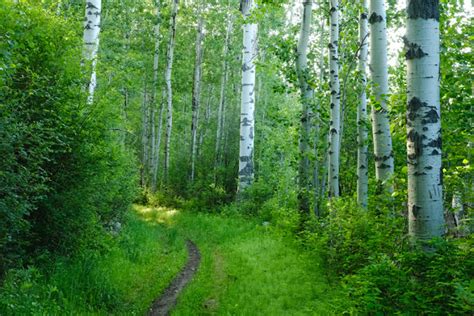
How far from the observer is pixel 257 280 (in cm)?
792

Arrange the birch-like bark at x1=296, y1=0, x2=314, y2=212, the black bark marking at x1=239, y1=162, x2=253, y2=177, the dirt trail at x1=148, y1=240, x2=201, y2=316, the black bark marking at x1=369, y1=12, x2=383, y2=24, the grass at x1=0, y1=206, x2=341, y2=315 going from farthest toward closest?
the black bark marking at x1=239, y1=162, x2=253, y2=177 < the birch-like bark at x1=296, y1=0, x2=314, y2=212 < the black bark marking at x1=369, y1=12, x2=383, y2=24 < the dirt trail at x1=148, y1=240, x2=201, y2=316 < the grass at x1=0, y1=206, x2=341, y2=315

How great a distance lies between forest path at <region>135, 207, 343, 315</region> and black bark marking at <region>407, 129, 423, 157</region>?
2428 millimetres

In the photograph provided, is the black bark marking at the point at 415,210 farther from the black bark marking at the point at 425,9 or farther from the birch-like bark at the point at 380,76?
the birch-like bark at the point at 380,76

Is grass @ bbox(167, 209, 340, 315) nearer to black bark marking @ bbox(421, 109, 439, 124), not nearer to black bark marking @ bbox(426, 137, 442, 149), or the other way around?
black bark marking @ bbox(426, 137, 442, 149)

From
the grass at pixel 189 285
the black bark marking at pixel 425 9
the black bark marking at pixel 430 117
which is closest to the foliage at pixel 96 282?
the grass at pixel 189 285

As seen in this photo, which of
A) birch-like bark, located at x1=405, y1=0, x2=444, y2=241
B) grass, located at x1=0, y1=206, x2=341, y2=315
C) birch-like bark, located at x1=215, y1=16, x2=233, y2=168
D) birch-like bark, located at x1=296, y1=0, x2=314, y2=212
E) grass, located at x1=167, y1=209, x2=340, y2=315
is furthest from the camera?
birch-like bark, located at x1=215, y1=16, x2=233, y2=168

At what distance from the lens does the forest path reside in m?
6.71

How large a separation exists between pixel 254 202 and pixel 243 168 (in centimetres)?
140

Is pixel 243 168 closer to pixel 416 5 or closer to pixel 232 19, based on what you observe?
pixel 416 5

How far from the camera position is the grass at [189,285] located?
5945 millimetres

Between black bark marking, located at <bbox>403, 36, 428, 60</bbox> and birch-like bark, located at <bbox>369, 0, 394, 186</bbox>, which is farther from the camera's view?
birch-like bark, located at <bbox>369, 0, 394, 186</bbox>

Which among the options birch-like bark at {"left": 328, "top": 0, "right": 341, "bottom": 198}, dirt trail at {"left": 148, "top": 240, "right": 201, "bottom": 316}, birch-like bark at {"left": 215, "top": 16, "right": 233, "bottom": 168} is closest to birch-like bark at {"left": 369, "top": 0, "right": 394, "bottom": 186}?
birch-like bark at {"left": 328, "top": 0, "right": 341, "bottom": 198}

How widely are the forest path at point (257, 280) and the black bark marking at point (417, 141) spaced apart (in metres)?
2.43

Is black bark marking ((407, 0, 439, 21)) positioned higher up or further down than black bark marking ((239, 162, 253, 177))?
higher up
